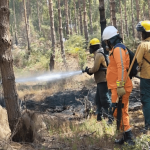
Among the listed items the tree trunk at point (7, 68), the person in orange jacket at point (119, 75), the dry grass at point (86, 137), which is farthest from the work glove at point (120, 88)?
the tree trunk at point (7, 68)

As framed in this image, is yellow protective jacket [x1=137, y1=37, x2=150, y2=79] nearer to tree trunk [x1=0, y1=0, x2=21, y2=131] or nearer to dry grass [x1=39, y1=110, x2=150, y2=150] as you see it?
dry grass [x1=39, y1=110, x2=150, y2=150]

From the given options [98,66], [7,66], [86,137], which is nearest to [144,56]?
[98,66]

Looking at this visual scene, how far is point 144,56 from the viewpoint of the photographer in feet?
13.9

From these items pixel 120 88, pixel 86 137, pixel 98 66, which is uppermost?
pixel 98 66

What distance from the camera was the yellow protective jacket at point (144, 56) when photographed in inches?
163

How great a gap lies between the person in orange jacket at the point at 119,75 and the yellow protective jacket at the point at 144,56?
385 millimetres

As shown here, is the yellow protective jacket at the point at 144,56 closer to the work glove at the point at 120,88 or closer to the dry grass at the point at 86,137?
the work glove at the point at 120,88

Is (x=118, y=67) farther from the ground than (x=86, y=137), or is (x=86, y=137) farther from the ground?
(x=118, y=67)

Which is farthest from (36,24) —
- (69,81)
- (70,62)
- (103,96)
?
(103,96)

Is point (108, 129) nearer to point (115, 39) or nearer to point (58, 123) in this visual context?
point (58, 123)

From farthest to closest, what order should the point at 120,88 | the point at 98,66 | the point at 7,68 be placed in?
1. the point at 98,66
2. the point at 7,68
3. the point at 120,88

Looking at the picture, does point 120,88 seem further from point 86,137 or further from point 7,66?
point 7,66

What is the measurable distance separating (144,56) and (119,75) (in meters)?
0.78

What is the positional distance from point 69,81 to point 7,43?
1052 centimetres
